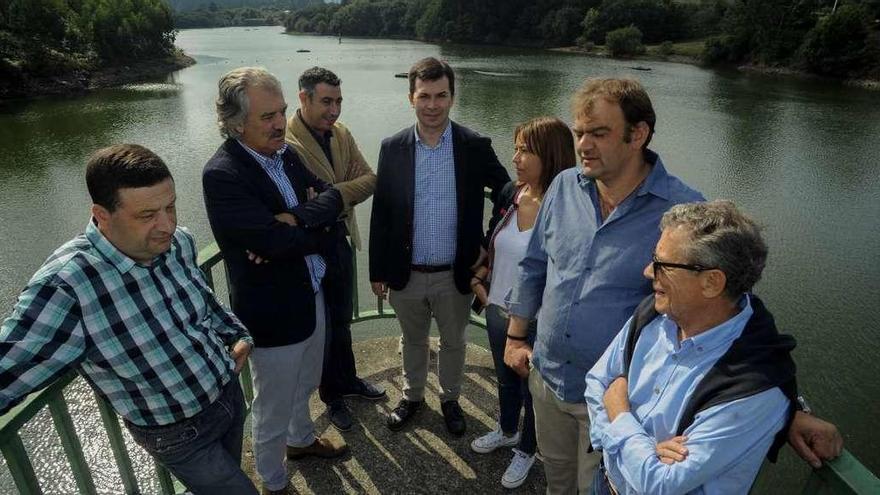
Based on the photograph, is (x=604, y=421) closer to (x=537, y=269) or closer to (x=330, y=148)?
(x=537, y=269)

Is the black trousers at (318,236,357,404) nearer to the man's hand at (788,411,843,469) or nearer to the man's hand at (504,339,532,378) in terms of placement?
the man's hand at (504,339,532,378)

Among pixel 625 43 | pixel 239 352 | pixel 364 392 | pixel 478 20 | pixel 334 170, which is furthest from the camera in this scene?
pixel 478 20

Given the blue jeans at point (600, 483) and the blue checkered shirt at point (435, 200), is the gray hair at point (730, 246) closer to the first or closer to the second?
the blue jeans at point (600, 483)

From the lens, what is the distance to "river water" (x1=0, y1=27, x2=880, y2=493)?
668cm

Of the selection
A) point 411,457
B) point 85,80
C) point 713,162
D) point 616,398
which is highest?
point 616,398

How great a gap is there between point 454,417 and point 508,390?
408 mm

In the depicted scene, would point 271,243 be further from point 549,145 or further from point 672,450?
point 672,450

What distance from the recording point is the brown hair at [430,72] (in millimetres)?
2484

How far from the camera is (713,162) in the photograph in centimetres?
1478

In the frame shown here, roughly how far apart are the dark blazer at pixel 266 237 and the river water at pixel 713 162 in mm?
2325

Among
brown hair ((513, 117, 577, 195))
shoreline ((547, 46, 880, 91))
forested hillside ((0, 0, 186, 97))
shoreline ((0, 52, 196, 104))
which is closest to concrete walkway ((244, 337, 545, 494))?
brown hair ((513, 117, 577, 195))

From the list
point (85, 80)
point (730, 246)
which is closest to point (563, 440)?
point (730, 246)

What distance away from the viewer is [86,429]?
4.36m

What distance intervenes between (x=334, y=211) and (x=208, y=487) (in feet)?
3.66
